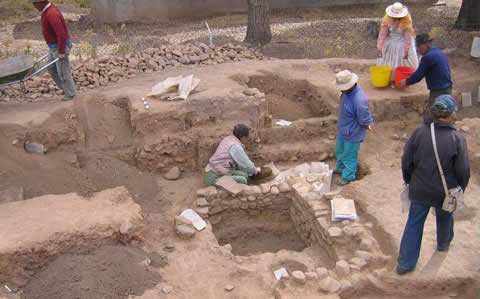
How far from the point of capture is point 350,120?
603cm

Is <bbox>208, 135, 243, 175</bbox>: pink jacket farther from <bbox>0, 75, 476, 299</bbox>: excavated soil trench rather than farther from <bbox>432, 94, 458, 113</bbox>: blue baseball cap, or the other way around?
<bbox>432, 94, 458, 113</bbox>: blue baseball cap

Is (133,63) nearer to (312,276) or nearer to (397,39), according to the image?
(397,39)

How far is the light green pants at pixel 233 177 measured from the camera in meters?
6.64

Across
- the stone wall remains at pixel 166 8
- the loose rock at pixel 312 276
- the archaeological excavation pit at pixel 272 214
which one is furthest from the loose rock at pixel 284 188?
the stone wall remains at pixel 166 8

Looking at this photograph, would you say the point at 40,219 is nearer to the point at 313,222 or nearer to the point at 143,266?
the point at 143,266

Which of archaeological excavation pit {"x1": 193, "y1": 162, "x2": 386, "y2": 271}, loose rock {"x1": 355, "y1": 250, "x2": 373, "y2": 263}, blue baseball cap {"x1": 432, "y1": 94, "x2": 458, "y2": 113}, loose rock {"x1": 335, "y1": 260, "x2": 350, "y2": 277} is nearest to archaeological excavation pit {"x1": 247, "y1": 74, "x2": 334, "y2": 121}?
archaeological excavation pit {"x1": 193, "y1": 162, "x2": 386, "y2": 271}

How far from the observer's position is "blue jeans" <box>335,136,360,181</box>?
6.26m

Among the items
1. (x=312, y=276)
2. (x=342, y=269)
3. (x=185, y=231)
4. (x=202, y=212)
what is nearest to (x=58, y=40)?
(x=202, y=212)

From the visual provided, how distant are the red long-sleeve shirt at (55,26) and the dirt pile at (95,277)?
12.7 ft

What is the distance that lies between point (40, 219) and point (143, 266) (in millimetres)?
1368

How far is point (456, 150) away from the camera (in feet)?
13.0

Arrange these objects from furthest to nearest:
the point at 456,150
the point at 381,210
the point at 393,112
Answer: the point at 393,112, the point at 381,210, the point at 456,150

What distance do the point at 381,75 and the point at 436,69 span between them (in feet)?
6.37

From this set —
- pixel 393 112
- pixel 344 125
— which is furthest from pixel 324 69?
pixel 344 125
